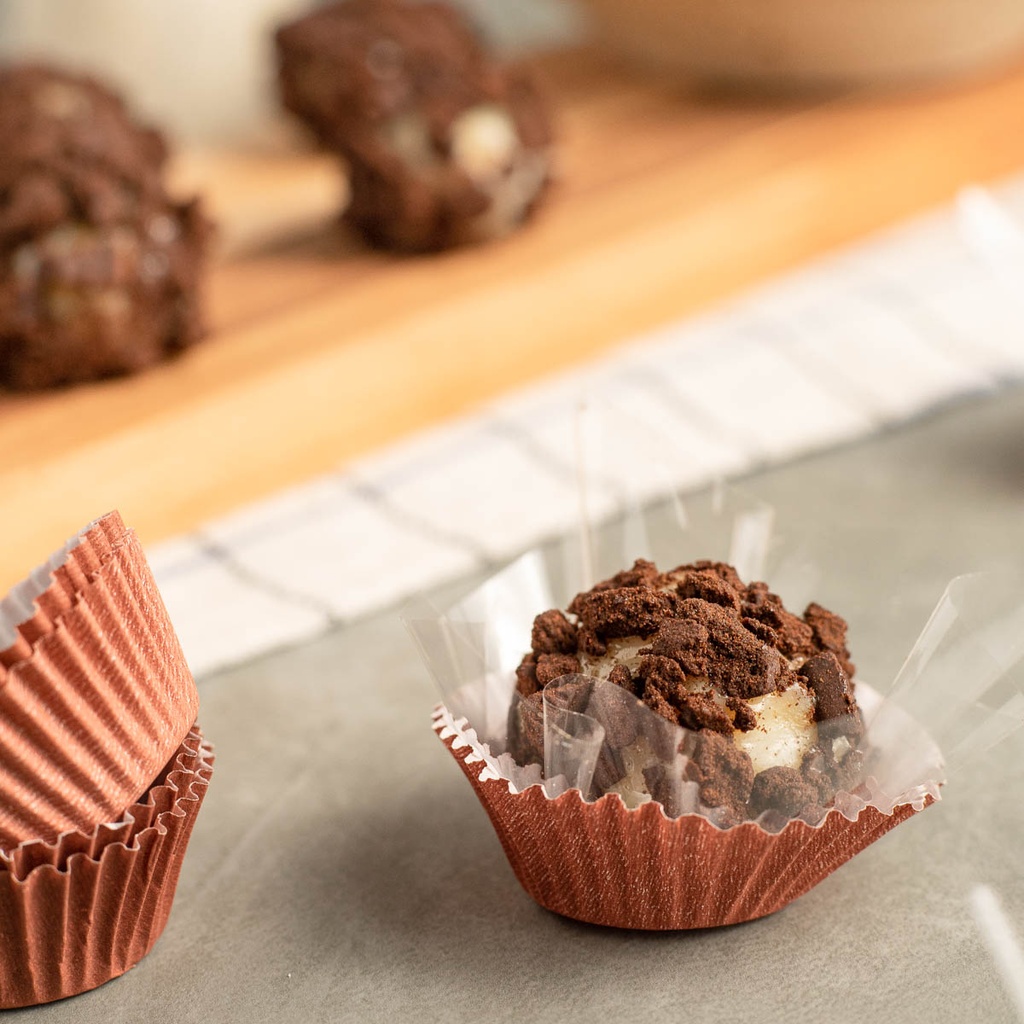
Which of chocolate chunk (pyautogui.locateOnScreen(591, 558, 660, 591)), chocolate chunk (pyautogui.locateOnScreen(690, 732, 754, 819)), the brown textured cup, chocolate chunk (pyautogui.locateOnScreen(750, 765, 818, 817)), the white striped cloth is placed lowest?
the white striped cloth

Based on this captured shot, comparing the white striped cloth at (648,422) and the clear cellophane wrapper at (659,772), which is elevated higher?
the clear cellophane wrapper at (659,772)

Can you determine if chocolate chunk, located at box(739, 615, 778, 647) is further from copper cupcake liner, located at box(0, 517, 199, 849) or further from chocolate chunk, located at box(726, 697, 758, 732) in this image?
copper cupcake liner, located at box(0, 517, 199, 849)

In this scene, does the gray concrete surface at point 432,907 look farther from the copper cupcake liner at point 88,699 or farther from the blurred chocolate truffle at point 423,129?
the blurred chocolate truffle at point 423,129

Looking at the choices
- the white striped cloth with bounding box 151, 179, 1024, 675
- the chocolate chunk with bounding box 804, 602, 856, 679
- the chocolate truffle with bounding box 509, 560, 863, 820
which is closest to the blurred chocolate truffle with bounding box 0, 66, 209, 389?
the white striped cloth with bounding box 151, 179, 1024, 675

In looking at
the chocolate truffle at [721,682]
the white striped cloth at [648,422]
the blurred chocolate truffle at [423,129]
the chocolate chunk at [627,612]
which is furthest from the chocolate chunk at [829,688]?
the blurred chocolate truffle at [423,129]

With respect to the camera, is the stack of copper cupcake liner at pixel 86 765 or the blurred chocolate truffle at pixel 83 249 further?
→ the blurred chocolate truffle at pixel 83 249

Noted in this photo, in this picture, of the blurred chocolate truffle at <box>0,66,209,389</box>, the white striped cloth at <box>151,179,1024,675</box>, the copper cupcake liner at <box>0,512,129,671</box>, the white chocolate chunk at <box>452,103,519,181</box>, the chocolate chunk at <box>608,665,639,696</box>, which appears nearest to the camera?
the copper cupcake liner at <box>0,512,129,671</box>

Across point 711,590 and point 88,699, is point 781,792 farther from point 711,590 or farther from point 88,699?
point 88,699
